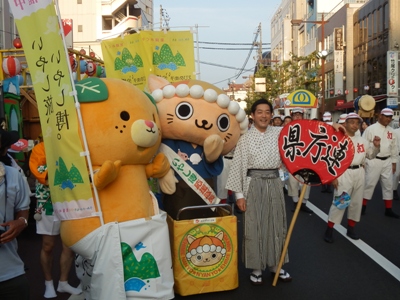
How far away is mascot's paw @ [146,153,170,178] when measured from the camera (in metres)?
4.62

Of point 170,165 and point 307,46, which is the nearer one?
point 170,165

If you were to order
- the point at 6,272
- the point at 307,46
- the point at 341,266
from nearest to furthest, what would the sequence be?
the point at 6,272, the point at 341,266, the point at 307,46

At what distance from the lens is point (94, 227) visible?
4.01 meters

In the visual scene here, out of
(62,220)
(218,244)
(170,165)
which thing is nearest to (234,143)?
(170,165)

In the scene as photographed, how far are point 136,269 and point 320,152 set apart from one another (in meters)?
2.25

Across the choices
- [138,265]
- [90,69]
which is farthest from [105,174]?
[90,69]

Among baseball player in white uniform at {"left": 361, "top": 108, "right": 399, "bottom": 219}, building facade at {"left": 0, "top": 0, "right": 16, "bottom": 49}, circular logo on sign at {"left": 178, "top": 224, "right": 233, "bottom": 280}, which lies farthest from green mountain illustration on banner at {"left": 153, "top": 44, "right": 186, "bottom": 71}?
building facade at {"left": 0, "top": 0, "right": 16, "bottom": 49}

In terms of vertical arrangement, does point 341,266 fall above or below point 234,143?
below

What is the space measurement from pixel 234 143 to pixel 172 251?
1388 millimetres

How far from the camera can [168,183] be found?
4941mm

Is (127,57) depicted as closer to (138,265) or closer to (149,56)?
(149,56)

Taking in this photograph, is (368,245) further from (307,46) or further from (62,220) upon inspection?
(307,46)

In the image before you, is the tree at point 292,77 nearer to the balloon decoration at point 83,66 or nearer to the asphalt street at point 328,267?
the balloon decoration at point 83,66

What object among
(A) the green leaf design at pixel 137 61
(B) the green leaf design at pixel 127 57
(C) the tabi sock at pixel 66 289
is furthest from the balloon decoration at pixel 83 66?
(C) the tabi sock at pixel 66 289
